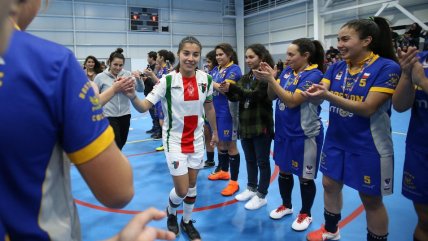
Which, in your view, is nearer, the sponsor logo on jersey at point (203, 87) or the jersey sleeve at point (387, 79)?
the jersey sleeve at point (387, 79)

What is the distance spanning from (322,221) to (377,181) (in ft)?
4.34

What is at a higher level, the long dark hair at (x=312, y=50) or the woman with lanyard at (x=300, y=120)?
the long dark hair at (x=312, y=50)

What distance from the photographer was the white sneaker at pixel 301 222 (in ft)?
11.5

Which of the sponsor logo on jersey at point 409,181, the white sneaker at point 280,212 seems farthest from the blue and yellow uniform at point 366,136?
the white sneaker at point 280,212

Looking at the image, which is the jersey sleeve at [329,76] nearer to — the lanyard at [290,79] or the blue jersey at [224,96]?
the lanyard at [290,79]

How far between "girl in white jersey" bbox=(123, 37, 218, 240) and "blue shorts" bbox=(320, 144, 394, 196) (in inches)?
54.8

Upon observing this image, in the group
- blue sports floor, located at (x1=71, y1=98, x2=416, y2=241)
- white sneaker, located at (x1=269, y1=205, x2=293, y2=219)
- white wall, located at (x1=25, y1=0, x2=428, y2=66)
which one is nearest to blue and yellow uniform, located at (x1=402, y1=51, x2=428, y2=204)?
blue sports floor, located at (x1=71, y1=98, x2=416, y2=241)

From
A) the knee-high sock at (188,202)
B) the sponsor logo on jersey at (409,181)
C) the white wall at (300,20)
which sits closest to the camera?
the sponsor logo on jersey at (409,181)

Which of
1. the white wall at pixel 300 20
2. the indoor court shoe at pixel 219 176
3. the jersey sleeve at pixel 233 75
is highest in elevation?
the white wall at pixel 300 20

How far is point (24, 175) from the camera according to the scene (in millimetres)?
748

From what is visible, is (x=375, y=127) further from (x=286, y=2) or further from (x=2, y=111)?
(x=286, y=2)

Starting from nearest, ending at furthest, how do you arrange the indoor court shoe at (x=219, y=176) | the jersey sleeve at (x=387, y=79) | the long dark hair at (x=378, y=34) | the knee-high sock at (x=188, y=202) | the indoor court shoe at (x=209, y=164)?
1. the jersey sleeve at (x=387, y=79)
2. the long dark hair at (x=378, y=34)
3. the knee-high sock at (x=188, y=202)
4. the indoor court shoe at (x=219, y=176)
5. the indoor court shoe at (x=209, y=164)

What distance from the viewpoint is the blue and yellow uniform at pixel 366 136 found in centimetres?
255

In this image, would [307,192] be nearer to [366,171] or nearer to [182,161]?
[366,171]
